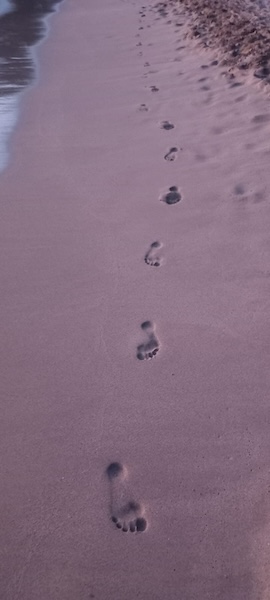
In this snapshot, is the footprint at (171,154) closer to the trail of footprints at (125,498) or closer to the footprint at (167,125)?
the footprint at (167,125)

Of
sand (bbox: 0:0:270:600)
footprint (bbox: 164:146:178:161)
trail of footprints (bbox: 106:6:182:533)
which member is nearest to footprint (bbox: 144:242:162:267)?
sand (bbox: 0:0:270:600)

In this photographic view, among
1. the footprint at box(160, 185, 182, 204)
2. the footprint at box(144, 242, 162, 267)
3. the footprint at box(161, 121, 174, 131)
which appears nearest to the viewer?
the footprint at box(144, 242, 162, 267)

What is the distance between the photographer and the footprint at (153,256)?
3.55 meters

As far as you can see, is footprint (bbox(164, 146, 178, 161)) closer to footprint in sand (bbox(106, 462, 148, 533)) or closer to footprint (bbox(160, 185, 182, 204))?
footprint (bbox(160, 185, 182, 204))

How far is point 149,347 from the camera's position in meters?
3.01

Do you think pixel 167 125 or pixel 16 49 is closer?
pixel 167 125

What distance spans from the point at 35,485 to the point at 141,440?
19.6 inches

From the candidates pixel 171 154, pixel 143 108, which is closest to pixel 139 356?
pixel 171 154

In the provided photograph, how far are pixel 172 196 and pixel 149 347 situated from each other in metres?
1.54

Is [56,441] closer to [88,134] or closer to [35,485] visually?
[35,485]

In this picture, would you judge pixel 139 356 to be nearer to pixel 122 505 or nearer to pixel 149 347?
pixel 149 347

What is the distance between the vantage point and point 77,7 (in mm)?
10492

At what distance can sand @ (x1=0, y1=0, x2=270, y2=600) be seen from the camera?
2.20 m

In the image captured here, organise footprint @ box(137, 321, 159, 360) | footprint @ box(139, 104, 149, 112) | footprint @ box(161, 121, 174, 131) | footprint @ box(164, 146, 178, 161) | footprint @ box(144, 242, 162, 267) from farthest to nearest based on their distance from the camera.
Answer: footprint @ box(139, 104, 149, 112)
footprint @ box(161, 121, 174, 131)
footprint @ box(164, 146, 178, 161)
footprint @ box(144, 242, 162, 267)
footprint @ box(137, 321, 159, 360)
